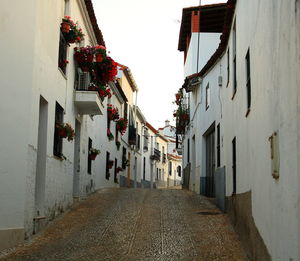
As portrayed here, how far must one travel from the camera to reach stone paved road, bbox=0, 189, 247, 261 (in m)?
9.43

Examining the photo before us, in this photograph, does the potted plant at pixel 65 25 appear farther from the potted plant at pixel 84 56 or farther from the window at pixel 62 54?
the potted plant at pixel 84 56

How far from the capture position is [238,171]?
36.5 feet

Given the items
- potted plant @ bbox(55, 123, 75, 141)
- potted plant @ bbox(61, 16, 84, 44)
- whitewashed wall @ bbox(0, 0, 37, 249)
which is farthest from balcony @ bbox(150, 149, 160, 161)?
whitewashed wall @ bbox(0, 0, 37, 249)

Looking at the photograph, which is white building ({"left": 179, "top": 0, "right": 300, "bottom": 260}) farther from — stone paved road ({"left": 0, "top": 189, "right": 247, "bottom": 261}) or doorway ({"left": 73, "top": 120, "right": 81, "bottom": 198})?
doorway ({"left": 73, "top": 120, "right": 81, "bottom": 198})

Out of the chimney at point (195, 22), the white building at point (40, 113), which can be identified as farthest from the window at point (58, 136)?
the chimney at point (195, 22)

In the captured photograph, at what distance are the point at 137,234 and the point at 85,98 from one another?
18.1 ft

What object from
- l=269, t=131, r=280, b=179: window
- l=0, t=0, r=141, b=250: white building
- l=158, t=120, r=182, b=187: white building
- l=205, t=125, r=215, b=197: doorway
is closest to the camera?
l=269, t=131, r=280, b=179: window

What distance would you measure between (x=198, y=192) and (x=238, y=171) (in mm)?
9252

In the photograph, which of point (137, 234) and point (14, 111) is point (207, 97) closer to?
point (137, 234)

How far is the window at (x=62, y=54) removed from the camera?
1345 centimetres

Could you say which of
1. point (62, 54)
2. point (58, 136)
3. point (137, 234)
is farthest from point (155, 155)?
point (137, 234)

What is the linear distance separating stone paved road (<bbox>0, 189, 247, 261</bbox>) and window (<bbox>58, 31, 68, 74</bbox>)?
162 inches

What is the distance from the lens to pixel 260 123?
319 inches

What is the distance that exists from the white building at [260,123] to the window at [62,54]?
14.7ft
